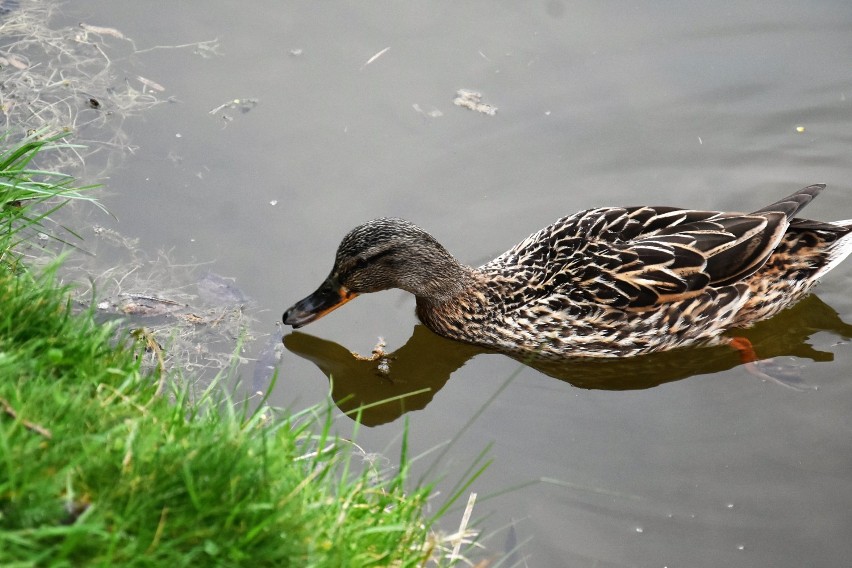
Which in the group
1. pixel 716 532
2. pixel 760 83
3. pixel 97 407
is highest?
pixel 760 83

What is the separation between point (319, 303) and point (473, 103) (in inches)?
104

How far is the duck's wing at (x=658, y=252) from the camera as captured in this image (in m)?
6.74

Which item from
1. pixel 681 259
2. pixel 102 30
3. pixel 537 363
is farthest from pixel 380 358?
pixel 102 30

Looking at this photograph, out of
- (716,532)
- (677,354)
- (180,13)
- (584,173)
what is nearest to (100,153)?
(180,13)

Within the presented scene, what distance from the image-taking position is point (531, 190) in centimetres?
797

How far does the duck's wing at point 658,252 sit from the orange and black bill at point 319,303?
151 centimetres

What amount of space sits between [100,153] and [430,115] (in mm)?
2766

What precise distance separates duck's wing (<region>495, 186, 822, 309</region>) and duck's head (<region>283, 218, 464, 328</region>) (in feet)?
2.63

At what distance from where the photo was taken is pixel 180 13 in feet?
29.4

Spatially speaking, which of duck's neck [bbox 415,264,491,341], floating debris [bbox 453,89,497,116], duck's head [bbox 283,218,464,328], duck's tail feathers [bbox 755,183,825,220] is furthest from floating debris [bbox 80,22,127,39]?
duck's tail feathers [bbox 755,183,825,220]

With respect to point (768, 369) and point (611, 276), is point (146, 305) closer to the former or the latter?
point (611, 276)

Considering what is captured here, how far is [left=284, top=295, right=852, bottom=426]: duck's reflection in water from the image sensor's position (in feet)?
22.2

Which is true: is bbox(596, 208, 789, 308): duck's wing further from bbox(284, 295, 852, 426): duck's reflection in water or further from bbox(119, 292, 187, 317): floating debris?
bbox(119, 292, 187, 317): floating debris

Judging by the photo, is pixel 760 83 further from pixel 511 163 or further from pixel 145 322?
pixel 145 322
